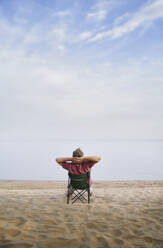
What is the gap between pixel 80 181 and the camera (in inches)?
206

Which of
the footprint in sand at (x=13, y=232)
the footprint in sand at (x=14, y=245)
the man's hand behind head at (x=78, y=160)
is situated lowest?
the footprint in sand at (x=14, y=245)

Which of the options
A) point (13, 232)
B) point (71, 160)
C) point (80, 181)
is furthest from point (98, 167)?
point (13, 232)

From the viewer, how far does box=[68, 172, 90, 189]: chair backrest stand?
524 cm

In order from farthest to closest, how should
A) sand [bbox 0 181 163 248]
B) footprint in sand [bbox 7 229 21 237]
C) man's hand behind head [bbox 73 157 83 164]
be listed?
man's hand behind head [bbox 73 157 83 164] < footprint in sand [bbox 7 229 21 237] < sand [bbox 0 181 163 248]

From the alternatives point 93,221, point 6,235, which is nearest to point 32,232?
point 6,235

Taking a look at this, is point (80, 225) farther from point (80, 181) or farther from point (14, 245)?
point (80, 181)

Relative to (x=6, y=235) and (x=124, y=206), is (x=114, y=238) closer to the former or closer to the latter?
(x=6, y=235)

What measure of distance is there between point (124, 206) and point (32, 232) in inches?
101

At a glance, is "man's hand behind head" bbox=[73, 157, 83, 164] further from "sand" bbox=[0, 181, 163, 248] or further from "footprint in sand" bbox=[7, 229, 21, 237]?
"footprint in sand" bbox=[7, 229, 21, 237]

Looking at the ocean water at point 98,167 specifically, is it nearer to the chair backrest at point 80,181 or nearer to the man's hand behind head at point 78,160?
the chair backrest at point 80,181

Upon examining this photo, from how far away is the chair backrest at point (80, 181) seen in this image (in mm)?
5238

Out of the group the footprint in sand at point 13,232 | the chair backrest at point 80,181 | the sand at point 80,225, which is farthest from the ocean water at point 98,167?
the footprint in sand at point 13,232

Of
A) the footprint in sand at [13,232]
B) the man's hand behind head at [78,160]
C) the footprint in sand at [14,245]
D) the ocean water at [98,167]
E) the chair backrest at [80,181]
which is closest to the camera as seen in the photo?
the footprint in sand at [14,245]

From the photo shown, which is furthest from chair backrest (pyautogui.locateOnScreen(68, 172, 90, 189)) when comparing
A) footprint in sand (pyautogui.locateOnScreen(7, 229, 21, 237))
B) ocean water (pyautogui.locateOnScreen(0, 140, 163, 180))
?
ocean water (pyautogui.locateOnScreen(0, 140, 163, 180))
